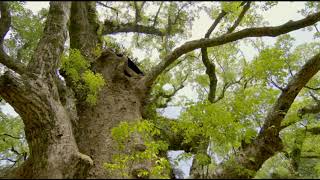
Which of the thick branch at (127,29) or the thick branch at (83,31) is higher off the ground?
the thick branch at (127,29)

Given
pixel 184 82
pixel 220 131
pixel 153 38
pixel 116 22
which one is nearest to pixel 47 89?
pixel 220 131

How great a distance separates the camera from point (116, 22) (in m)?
10.3

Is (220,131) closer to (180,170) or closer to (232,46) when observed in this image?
(180,170)

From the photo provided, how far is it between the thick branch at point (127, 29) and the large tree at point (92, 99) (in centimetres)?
84

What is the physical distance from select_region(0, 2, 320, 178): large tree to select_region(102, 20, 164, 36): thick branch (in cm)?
84

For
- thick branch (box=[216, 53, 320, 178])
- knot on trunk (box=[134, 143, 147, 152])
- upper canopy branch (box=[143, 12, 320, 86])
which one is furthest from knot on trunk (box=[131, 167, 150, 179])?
upper canopy branch (box=[143, 12, 320, 86])

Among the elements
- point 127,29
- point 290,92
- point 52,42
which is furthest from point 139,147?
point 127,29

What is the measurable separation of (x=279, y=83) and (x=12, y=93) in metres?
4.64

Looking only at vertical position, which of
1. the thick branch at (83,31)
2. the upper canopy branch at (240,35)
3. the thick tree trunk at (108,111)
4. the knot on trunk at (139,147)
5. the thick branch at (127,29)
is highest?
the thick branch at (127,29)

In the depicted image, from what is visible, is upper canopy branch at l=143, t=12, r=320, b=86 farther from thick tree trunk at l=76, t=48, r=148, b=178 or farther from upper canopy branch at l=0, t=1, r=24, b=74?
upper canopy branch at l=0, t=1, r=24, b=74

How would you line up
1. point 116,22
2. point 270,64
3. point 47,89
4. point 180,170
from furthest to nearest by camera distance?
point 116,22
point 180,170
point 270,64
point 47,89

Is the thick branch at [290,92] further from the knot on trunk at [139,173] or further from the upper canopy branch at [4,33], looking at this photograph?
the upper canopy branch at [4,33]

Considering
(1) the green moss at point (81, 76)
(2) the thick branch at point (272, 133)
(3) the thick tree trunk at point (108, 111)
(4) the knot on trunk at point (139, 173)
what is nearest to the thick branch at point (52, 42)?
(1) the green moss at point (81, 76)

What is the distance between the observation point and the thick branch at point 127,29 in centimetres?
1026
